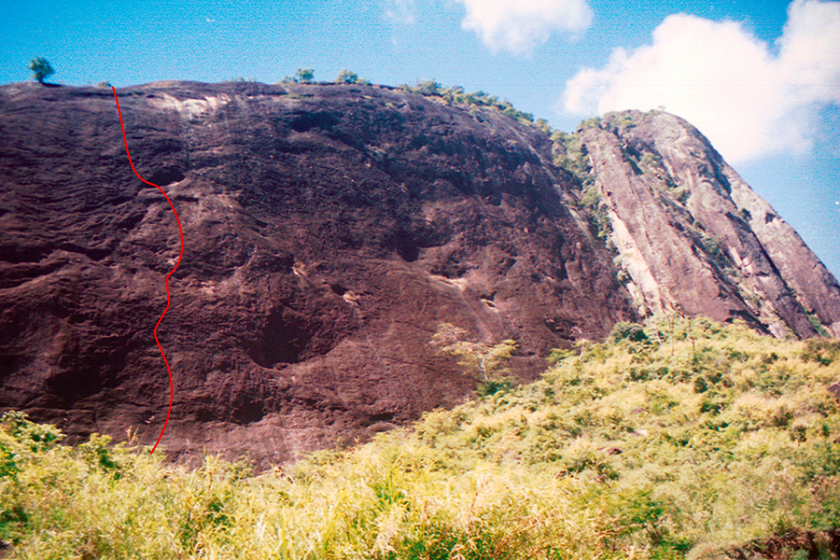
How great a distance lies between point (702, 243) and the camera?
27.2 metres

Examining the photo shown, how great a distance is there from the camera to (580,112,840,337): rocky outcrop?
23.3 m

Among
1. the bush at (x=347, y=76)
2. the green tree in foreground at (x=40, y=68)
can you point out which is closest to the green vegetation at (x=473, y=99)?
the bush at (x=347, y=76)

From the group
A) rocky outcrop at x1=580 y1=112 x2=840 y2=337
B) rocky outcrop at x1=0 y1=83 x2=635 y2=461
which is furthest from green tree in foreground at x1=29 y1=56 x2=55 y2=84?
rocky outcrop at x1=580 y1=112 x2=840 y2=337

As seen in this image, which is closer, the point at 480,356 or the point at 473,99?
the point at 480,356

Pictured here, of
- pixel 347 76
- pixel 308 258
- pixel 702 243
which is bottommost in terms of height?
pixel 308 258

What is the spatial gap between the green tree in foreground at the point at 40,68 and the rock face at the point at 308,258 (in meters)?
7.64

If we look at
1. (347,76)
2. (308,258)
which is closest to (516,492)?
(308,258)

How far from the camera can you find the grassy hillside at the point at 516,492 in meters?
3.89

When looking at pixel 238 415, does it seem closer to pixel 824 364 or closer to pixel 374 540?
pixel 374 540

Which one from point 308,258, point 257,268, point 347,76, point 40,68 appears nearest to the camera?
point 257,268

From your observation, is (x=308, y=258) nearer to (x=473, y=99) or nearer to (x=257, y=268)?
(x=257, y=268)

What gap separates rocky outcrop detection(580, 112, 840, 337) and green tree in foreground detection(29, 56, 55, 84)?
33520 mm

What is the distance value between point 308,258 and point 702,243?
24.7m

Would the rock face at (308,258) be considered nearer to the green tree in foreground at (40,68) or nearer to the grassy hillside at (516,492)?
the grassy hillside at (516,492)
